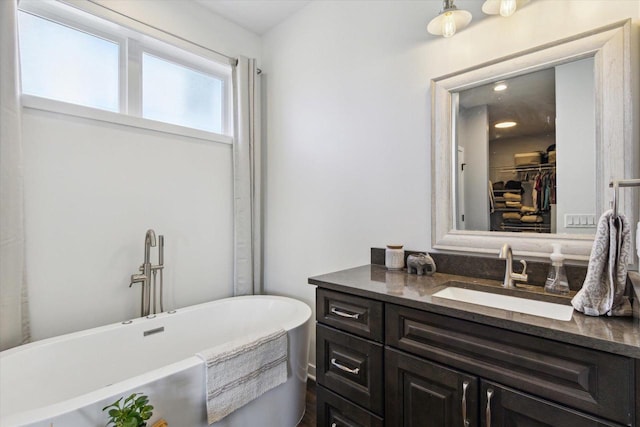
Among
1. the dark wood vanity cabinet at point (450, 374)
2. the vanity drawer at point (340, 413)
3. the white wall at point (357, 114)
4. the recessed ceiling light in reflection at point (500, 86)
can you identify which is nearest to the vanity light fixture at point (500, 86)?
the recessed ceiling light in reflection at point (500, 86)

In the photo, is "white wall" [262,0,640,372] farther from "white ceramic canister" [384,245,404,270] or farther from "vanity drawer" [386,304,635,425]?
"vanity drawer" [386,304,635,425]

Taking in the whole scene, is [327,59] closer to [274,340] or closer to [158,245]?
[158,245]

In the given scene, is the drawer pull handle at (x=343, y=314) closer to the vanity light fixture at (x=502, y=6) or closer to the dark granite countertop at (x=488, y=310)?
the dark granite countertop at (x=488, y=310)

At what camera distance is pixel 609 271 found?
0.92 m

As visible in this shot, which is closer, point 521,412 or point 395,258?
point 521,412

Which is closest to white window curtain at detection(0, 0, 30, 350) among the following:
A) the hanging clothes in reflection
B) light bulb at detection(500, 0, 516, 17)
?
light bulb at detection(500, 0, 516, 17)

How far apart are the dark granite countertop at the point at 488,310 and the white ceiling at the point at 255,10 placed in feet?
7.11

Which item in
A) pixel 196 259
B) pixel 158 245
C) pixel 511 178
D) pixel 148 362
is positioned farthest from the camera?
pixel 196 259

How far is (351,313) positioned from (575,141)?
1.19 metres

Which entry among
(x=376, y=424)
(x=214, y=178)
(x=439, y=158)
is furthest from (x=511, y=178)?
(x=214, y=178)

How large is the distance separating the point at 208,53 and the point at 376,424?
8.97 ft

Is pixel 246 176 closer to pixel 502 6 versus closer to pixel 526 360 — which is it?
pixel 502 6

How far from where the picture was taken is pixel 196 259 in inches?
96.4

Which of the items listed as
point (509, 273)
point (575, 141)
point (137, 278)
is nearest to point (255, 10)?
point (137, 278)
